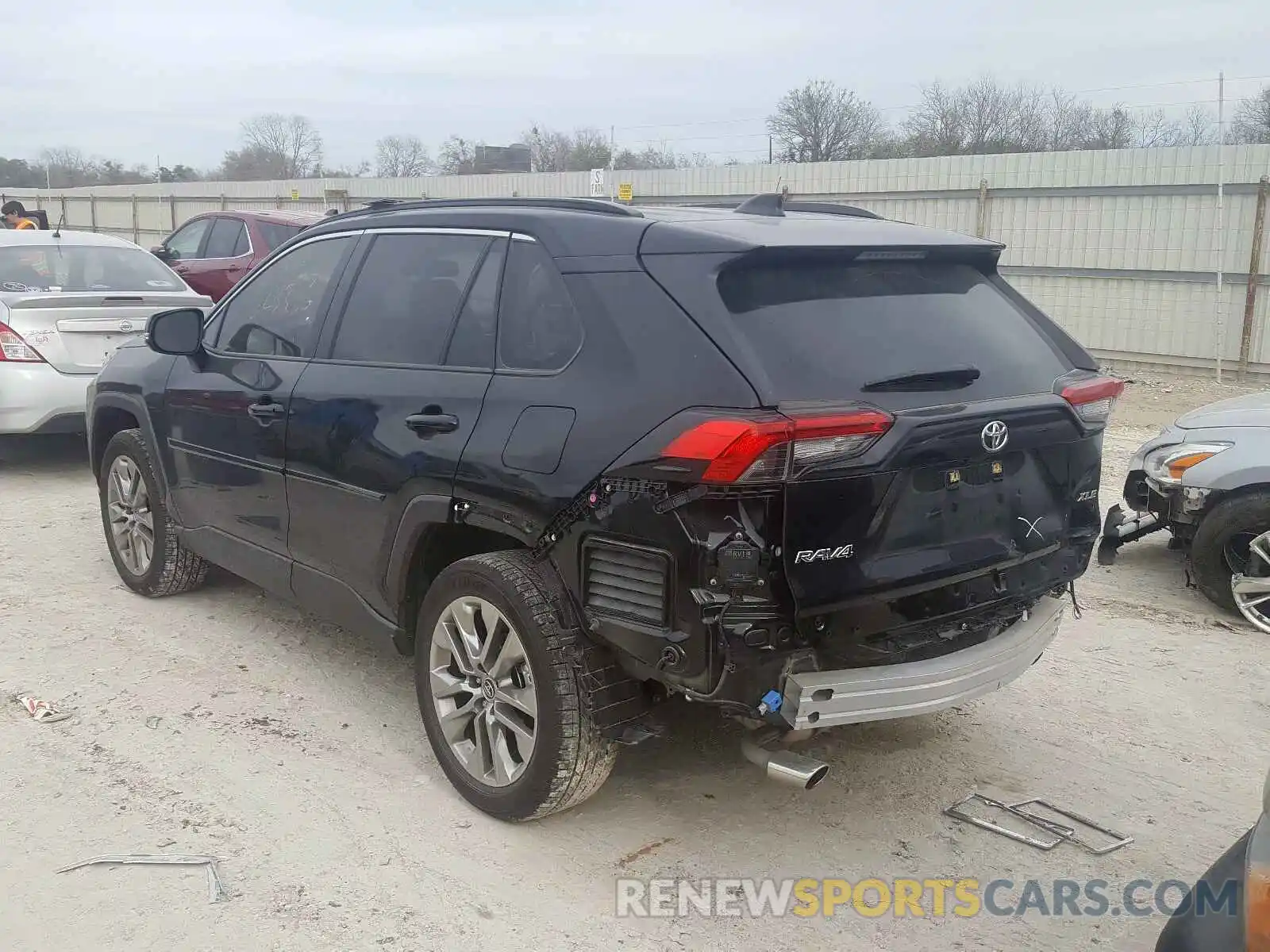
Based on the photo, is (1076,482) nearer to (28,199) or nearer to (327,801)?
Answer: (327,801)

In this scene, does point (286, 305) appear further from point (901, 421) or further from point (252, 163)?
point (252, 163)

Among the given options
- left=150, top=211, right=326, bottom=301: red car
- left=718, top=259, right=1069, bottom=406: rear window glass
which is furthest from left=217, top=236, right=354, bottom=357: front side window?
left=150, top=211, right=326, bottom=301: red car

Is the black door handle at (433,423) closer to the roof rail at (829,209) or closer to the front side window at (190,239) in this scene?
the roof rail at (829,209)

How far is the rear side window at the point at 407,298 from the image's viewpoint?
381 cm

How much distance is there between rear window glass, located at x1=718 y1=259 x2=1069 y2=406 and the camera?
300 cm

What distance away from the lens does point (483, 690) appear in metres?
3.57

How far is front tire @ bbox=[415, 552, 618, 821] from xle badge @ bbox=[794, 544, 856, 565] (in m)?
0.77

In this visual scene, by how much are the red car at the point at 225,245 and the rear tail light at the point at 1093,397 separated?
991 centimetres

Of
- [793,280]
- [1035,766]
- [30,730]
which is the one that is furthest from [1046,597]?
[30,730]

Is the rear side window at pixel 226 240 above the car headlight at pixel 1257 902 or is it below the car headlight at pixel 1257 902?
above

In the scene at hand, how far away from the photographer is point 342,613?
422 cm

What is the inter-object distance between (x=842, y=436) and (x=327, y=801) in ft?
6.92

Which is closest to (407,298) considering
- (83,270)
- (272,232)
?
(83,270)

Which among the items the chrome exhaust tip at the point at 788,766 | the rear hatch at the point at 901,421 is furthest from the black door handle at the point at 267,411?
the chrome exhaust tip at the point at 788,766
